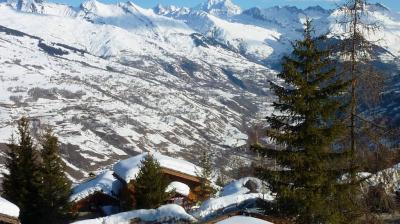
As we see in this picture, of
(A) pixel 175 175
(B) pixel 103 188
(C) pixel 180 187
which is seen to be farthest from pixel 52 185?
(B) pixel 103 188

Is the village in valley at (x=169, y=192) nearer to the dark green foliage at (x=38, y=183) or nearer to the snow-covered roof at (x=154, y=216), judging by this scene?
the snow-covered roof at (x=154, y=216)

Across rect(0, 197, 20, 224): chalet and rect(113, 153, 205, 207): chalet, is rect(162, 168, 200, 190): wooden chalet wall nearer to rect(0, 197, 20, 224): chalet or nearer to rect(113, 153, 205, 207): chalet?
rect(113, 153, 205, 207): chalet

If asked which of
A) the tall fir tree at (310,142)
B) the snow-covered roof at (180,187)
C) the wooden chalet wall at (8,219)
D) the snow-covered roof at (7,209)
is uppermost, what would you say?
the tall fir tree at (310,142)

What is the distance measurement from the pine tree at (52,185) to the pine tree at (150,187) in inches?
224

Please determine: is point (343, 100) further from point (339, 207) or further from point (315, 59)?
point (339, 207)

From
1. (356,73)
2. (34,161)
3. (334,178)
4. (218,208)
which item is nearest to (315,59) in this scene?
(356,73)

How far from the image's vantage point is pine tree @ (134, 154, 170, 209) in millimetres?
40938

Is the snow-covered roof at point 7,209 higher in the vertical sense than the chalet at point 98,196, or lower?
higher

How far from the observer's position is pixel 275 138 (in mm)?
23859

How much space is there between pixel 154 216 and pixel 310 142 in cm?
1302

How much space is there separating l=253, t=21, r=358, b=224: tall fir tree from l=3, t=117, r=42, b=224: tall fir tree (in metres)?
22.5

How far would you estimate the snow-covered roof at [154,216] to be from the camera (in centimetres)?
3225

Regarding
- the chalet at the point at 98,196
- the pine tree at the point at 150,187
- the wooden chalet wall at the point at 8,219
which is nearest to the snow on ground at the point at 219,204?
the pine tree at the point at 150,187

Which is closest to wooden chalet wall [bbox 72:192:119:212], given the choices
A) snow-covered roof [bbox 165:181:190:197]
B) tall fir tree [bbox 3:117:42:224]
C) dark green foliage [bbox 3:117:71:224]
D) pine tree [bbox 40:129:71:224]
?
snow-covered roof [bbox 165:181:190:197]
